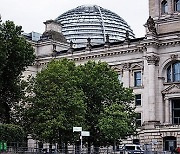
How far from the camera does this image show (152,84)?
322 feet

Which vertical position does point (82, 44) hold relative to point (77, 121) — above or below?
above

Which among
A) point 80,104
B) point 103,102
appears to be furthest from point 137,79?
point 80,104

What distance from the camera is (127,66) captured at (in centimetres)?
10438

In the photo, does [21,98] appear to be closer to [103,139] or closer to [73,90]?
[73,90]

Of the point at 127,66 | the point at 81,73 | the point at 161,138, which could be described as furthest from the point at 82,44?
the point at 81,73

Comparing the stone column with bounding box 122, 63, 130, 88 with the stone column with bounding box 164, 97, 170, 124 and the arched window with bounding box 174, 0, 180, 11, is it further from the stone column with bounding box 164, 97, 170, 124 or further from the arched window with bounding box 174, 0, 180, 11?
the arched window with bounding box 174, 0, 180, 11

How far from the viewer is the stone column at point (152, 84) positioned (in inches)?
3815

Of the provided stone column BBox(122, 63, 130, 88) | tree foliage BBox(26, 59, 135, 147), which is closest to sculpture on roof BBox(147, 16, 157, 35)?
stone column BBox(122, 63, 130, 88)

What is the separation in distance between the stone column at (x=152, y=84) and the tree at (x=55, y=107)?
74.2ft

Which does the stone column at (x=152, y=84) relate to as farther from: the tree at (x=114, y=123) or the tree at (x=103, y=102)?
the tree at (x=114, y=123)

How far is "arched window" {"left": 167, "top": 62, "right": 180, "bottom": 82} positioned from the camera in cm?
9755

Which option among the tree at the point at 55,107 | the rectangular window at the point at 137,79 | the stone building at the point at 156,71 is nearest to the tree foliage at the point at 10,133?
the tree at the point at 55,107

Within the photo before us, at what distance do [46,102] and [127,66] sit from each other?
33.0 m

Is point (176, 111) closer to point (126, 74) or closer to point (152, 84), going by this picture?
point (152, 84)
